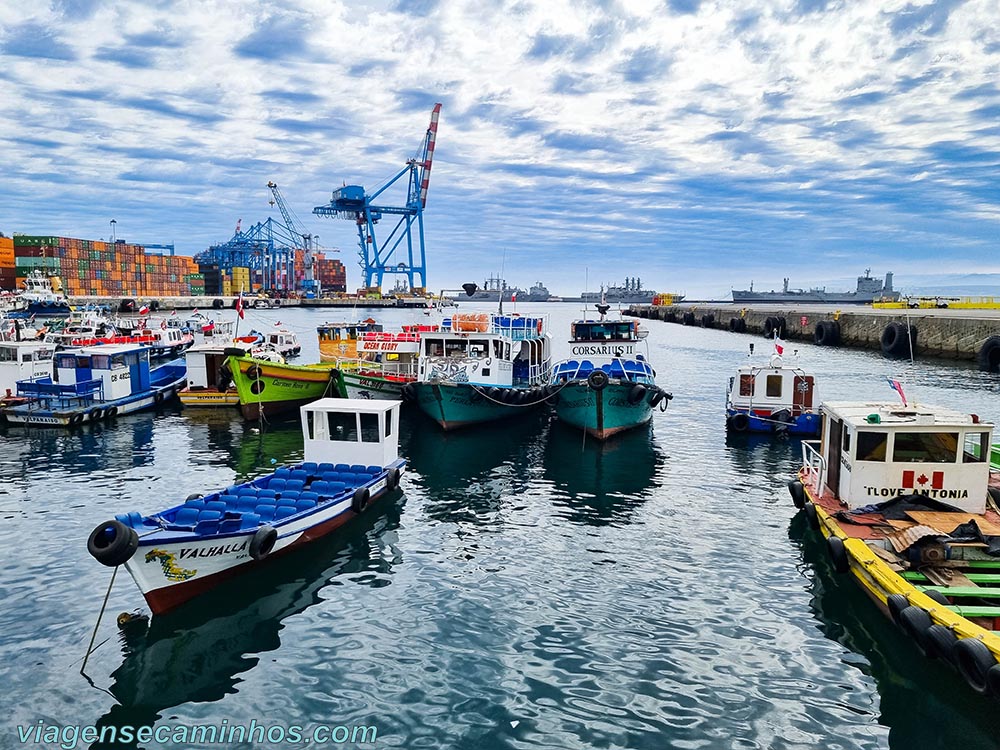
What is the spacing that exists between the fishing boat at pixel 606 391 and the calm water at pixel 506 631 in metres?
6.34

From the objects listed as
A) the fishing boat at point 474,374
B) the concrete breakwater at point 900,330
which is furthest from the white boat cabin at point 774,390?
the fishing boat at point 474,374

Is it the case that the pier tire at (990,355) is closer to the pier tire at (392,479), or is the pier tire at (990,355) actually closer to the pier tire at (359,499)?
the pier tire at (392,479)

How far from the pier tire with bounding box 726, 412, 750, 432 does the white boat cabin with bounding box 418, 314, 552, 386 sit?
10360mm

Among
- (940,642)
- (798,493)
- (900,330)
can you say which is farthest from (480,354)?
(900,330)

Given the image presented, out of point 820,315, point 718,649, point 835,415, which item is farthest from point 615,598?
point 820,315

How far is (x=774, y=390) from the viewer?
99.7ft

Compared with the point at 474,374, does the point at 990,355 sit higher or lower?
higher

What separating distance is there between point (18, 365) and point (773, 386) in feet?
119

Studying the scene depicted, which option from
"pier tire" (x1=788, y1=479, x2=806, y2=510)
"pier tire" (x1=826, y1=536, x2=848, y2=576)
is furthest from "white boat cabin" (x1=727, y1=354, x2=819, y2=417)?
"pier tire" (x1=826, y1=536, x2=848, y2=576)

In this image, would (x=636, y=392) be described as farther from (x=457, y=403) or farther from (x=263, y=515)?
(x=263, y=515)

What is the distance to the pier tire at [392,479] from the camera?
19.0 m

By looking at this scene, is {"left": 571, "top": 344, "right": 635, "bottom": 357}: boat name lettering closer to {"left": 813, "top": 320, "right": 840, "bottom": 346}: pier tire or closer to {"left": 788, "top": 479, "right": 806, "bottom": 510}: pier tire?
{"left": 788, "top": 479, "right": 806, "bottom": 510}: pier tire

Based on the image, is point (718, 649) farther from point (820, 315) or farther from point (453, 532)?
point (820, 315)

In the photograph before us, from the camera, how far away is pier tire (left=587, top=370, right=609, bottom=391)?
90.4 feet
